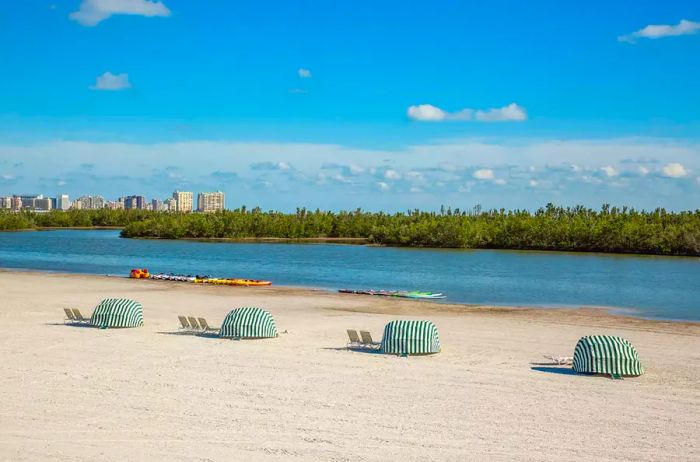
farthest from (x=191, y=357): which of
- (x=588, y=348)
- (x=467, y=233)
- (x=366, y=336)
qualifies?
(x=467, y=233)

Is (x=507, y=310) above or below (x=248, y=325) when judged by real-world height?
below

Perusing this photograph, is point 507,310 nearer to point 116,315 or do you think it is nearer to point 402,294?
point 402,294

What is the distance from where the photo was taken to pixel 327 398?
63.8ft

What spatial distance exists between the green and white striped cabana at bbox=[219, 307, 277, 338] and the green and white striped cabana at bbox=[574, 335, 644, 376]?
1084cm

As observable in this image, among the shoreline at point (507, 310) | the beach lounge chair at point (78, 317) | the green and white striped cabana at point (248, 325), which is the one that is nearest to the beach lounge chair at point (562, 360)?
the green and white striped cabana at point (248, 325)

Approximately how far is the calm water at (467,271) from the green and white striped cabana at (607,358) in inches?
811

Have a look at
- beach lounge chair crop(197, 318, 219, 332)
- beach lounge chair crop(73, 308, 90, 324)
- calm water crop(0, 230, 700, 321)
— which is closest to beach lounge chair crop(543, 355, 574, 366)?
beach lounge chair crop(197, 318, 219, 332)

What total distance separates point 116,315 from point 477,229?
4058 inches

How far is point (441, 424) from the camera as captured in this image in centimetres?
1712

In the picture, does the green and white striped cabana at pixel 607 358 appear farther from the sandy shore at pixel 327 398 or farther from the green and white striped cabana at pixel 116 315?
the green and white striped cabana at pixel 116 315

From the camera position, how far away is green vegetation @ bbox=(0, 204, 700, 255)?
114 metres

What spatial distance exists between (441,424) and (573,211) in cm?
14204

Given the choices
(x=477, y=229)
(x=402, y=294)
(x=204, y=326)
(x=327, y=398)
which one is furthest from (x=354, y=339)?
(x=477, y=229)

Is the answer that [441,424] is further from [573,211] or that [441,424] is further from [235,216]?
[235,216]
